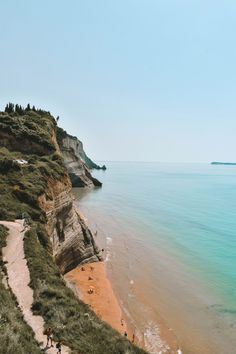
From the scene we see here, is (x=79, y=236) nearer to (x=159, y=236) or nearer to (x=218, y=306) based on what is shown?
(x=218, y=306)

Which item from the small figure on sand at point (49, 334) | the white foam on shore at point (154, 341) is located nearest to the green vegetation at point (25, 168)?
the white foam on shore at point (154, 341)

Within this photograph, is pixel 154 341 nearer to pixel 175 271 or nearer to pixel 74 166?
pixel 175 271

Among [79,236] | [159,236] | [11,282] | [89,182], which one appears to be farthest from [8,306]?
[89,182]

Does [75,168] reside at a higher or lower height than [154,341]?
higher

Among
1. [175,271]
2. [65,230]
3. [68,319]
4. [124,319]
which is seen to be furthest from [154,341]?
[175,271]

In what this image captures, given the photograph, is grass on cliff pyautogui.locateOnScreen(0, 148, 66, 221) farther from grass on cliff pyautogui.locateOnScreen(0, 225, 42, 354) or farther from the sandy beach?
grass on cliff pyautogui.locateOnScreen(0, 225, 42, 354)

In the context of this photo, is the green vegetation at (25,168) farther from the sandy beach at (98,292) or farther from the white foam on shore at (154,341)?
the white foam on shore at (154,341)
